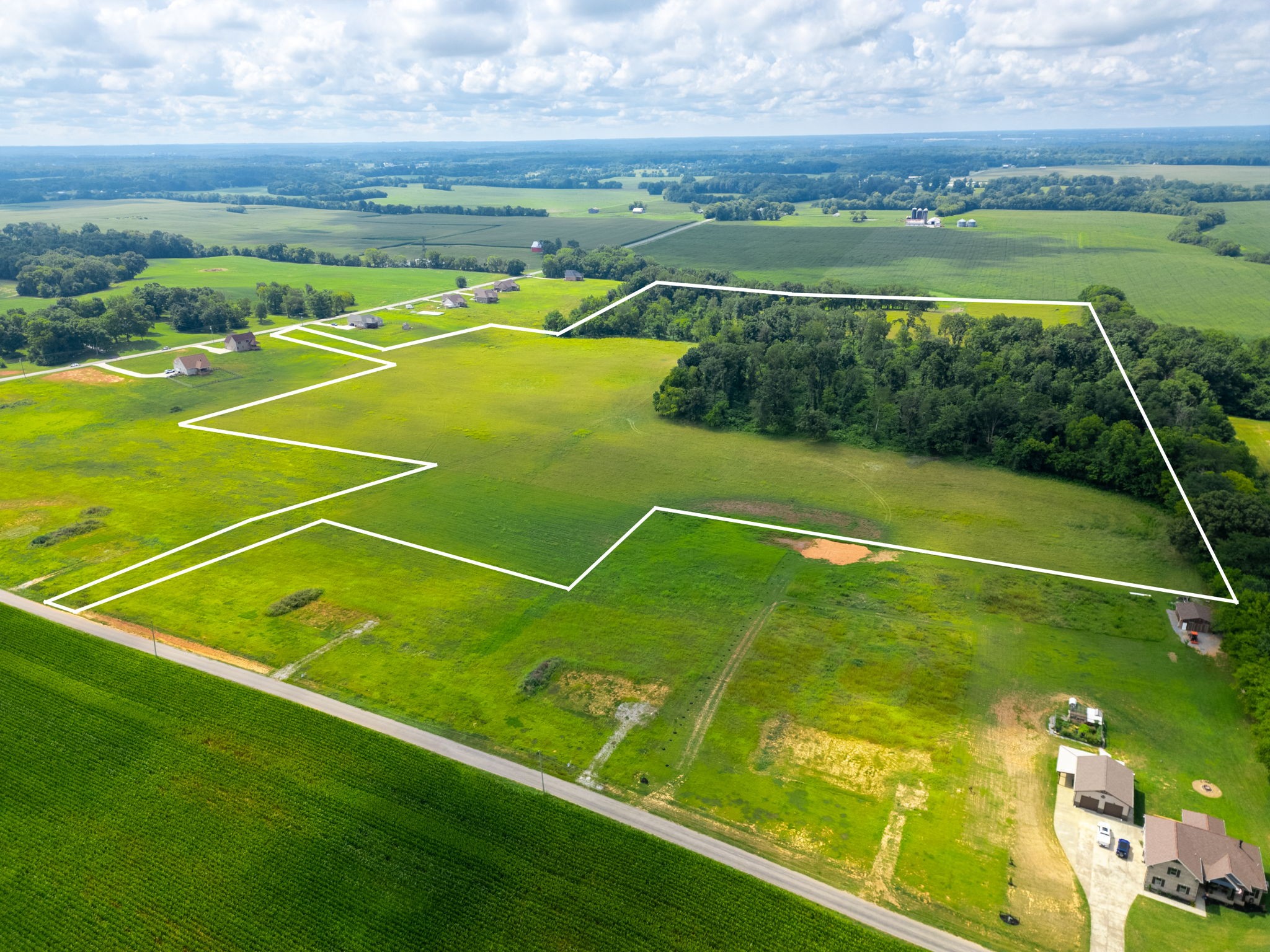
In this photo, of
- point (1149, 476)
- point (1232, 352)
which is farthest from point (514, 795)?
point (1232, 352)

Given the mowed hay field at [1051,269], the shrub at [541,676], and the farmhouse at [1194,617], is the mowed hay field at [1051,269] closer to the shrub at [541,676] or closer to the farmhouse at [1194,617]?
the farmhouse at [1194,617]

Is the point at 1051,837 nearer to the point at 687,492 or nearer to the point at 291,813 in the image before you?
the point at 291,813

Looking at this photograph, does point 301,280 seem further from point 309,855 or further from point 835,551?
point 309,855

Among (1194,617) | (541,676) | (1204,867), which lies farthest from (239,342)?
(1204,867)

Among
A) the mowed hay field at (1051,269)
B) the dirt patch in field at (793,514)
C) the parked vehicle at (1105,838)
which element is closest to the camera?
the parked vehicle at (1105,838)

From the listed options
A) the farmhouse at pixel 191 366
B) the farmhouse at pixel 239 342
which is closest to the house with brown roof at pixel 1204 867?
the farmhouse at pixel 191 366

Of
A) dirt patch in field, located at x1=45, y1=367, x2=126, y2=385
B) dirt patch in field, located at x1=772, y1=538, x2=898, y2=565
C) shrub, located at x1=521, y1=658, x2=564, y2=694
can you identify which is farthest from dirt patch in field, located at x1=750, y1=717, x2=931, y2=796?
dirt patch in field, located at x1=45, y1=367, x2=126, y2=385

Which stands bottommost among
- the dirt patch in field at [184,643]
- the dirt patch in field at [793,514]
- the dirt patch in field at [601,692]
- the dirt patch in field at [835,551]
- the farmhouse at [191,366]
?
the dirt patch in field at [601,692]
